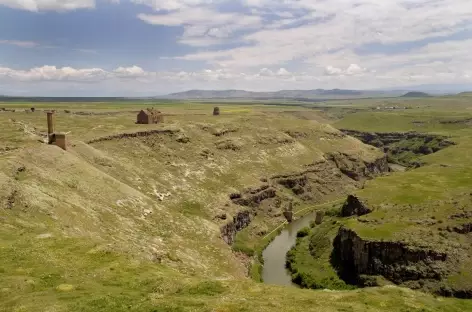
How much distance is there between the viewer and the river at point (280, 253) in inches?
3073

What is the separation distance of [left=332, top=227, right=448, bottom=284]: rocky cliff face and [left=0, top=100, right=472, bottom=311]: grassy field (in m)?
3.10

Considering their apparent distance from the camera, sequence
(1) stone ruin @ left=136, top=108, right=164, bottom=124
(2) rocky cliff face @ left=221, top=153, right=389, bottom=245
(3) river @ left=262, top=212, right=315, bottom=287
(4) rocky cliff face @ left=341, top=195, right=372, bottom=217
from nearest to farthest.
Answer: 1. (3) river @ left=262, top=212, right=315, bottom=287
2. (4) rocky cliff face @ left=341, top=195, right=372, bottom=217
3. (2) rocky cliff face @ left=221, top=153, right=389, bottom=245
4. (1) stone ruin @ left=136, top=108, right=164, bottom=124

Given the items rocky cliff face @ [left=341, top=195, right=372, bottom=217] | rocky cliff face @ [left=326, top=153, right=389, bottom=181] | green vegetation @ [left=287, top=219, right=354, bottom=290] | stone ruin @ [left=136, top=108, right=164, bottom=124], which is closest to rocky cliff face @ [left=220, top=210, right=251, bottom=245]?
green vegetation @ [left=287, top=219, right=354, bottom=290]

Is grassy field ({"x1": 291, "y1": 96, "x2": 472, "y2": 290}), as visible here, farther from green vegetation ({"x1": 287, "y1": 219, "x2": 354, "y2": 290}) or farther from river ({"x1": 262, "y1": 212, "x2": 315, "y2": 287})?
river ({"x1": 262, "y1": 212, "x2": 315, "y2": 287})

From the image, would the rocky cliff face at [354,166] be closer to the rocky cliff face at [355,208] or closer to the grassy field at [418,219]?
the grassy field at [418,219]

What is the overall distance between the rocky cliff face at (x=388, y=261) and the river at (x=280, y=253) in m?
10.1

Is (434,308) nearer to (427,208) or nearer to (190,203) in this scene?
(427,208)

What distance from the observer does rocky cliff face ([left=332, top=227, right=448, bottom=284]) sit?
6700cm

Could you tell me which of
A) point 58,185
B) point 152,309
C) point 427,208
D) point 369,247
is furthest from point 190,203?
point 152,309

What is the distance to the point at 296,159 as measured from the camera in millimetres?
145500

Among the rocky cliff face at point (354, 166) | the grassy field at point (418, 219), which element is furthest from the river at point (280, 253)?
the rocky cliff face at point (354, 166)

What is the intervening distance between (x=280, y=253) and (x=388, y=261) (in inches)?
1025

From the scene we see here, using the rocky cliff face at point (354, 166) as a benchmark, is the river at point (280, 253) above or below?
below

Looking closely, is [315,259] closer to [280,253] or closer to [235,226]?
[280,253]
